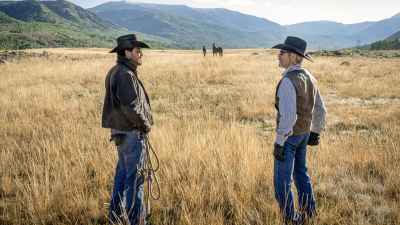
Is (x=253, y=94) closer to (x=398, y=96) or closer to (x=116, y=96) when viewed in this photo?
(x=398, y=96)

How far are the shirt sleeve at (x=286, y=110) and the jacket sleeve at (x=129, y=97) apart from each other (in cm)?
145

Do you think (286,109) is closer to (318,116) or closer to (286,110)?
(286,110)

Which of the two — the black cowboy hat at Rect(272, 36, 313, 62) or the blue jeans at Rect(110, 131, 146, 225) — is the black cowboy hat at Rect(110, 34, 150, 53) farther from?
the black cowboy hat at Rect(272, 36, 313, 62)

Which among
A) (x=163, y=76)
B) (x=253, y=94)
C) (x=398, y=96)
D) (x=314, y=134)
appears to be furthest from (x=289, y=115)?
(x=163, y=76)

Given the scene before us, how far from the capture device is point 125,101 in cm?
353

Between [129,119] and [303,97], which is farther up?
[303,97]

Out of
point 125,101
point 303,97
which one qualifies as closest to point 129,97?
point 125,101

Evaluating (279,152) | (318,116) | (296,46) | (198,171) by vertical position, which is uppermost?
(296,46)

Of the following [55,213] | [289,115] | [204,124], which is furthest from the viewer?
[204,124]

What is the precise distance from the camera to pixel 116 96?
11.9ft

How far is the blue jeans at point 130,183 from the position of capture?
3684mm

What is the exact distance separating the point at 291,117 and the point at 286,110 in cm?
9

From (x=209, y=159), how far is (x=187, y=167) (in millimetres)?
434

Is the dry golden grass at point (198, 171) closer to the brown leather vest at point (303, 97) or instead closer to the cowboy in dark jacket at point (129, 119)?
the cowboy in dark jacket at point (129, 119)
